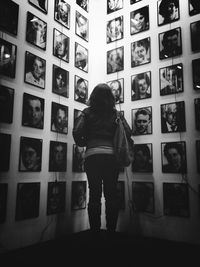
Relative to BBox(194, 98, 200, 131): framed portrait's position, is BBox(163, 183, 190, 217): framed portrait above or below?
below

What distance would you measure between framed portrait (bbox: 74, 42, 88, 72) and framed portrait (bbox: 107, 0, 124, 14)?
0.65 meters

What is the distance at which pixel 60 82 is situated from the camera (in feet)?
9.08

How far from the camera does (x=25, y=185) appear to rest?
226 cm

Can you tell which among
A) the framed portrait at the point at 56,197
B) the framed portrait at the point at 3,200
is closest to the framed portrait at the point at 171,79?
the framed portrait at the point at 56,197

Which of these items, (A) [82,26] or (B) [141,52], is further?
(A) [82,26]

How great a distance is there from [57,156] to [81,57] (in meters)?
1.32

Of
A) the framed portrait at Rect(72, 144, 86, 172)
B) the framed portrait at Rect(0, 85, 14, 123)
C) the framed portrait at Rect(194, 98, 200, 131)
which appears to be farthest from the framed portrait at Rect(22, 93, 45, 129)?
the framed portrait at Rect(194, 98, 200, 131)

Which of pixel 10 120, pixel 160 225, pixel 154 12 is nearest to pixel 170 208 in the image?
pixel 160 225

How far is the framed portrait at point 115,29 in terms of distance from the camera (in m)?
3.22

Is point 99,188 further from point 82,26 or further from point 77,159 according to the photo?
point 82,26

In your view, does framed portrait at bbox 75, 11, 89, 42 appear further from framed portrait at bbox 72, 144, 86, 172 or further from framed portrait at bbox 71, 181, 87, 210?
framed portrait at bbox 71, 181, 87, 210

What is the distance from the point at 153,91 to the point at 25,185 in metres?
1.67

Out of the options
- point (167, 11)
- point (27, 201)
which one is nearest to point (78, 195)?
point (27, 201)

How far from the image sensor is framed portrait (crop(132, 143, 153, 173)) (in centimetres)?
274
